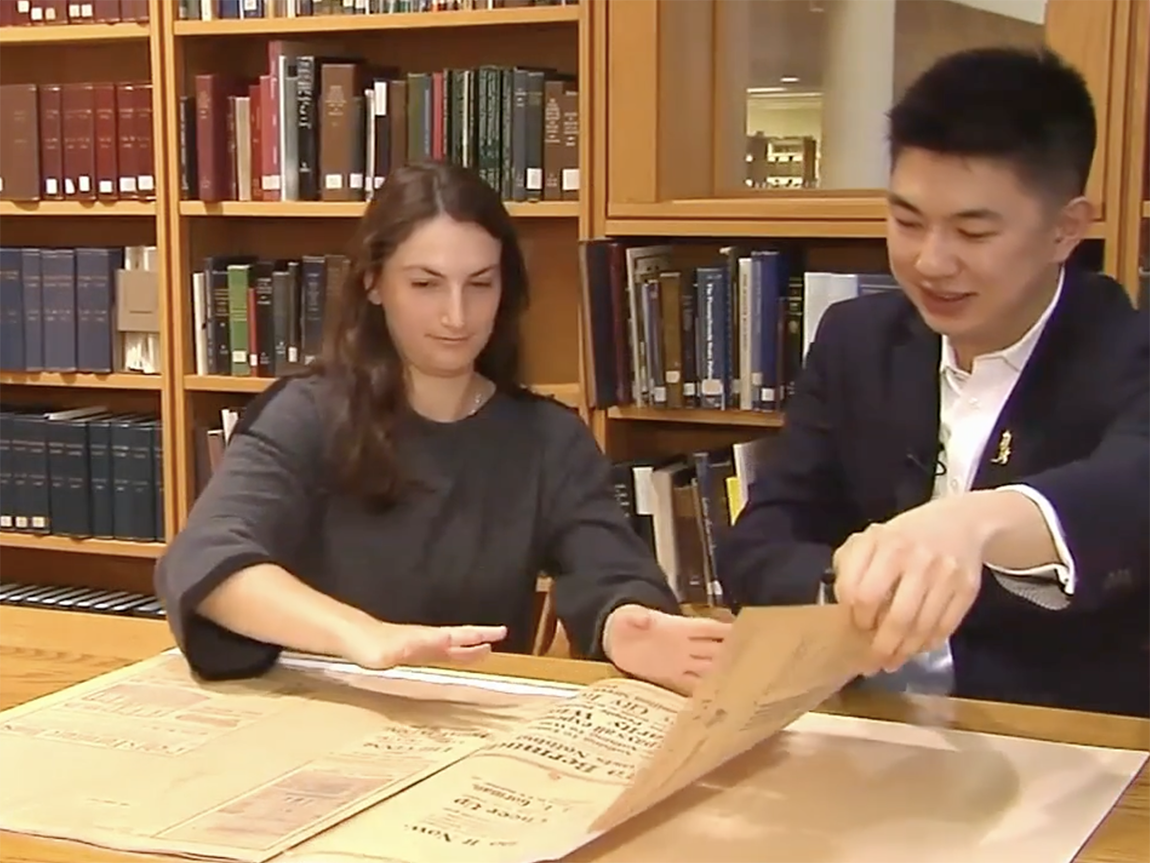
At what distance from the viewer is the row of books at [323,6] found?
9.55 ft

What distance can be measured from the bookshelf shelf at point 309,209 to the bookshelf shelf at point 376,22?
0.33m

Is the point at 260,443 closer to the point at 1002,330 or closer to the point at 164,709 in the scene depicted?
the point at 164,709

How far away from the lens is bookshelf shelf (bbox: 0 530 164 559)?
3305 mm

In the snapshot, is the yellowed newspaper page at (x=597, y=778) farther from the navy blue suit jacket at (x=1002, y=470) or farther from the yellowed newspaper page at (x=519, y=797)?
the navy blue suit jacket at (x=1002, y=470)

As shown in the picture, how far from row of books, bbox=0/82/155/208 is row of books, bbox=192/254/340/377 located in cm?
24

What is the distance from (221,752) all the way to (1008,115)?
879 millimetres

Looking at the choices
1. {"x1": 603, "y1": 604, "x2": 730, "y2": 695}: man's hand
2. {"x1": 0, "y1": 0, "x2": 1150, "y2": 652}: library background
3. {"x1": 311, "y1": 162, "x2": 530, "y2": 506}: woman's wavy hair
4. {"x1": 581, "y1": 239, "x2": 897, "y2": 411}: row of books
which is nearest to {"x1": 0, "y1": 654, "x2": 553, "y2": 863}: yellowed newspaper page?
{"x1": 603, "y1": 604, "x2": 730, "y2": 695}: man's hand

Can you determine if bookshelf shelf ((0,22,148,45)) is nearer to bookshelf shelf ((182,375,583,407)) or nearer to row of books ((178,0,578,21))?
row of books ((178,0,578,21))

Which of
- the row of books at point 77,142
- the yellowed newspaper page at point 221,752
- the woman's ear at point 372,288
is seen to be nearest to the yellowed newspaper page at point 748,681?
the yellowed newspaper page at point 221,752

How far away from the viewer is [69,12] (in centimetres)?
328

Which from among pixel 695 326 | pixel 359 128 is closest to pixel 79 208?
pixel 359 128

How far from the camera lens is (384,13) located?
2.97 metres

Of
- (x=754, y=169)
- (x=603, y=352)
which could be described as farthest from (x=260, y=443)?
(x=754, y=169)

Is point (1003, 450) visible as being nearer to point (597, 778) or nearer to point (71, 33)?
point (597, 778)
